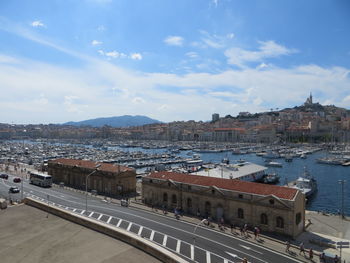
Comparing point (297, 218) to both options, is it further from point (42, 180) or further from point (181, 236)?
point (42, 180)

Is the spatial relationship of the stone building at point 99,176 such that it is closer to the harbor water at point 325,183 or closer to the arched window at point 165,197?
the arched window at point 165,197

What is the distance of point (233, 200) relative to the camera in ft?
103

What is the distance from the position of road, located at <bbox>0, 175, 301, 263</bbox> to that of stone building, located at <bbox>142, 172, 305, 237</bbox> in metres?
3.45

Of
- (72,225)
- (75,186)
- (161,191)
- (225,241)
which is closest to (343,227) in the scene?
(225,241)

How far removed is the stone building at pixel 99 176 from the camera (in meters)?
45.6

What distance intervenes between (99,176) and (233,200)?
81.1 ft

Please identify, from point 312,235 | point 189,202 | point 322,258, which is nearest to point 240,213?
point 189,202

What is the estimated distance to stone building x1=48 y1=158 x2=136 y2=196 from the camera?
150ft

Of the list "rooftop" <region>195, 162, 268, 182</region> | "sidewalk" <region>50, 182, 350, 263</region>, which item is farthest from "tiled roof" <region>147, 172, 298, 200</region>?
"rooftop" <region>195, 162, 268, 182</region>

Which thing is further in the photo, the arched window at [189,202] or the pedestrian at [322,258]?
the arched window at [189,202]

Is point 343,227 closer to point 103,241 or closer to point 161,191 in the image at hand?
point 161,191

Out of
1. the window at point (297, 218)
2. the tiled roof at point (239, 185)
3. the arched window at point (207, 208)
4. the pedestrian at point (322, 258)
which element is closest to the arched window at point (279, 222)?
the window at point (297, 218)

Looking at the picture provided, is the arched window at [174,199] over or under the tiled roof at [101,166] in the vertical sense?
under

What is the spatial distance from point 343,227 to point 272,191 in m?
8.80
